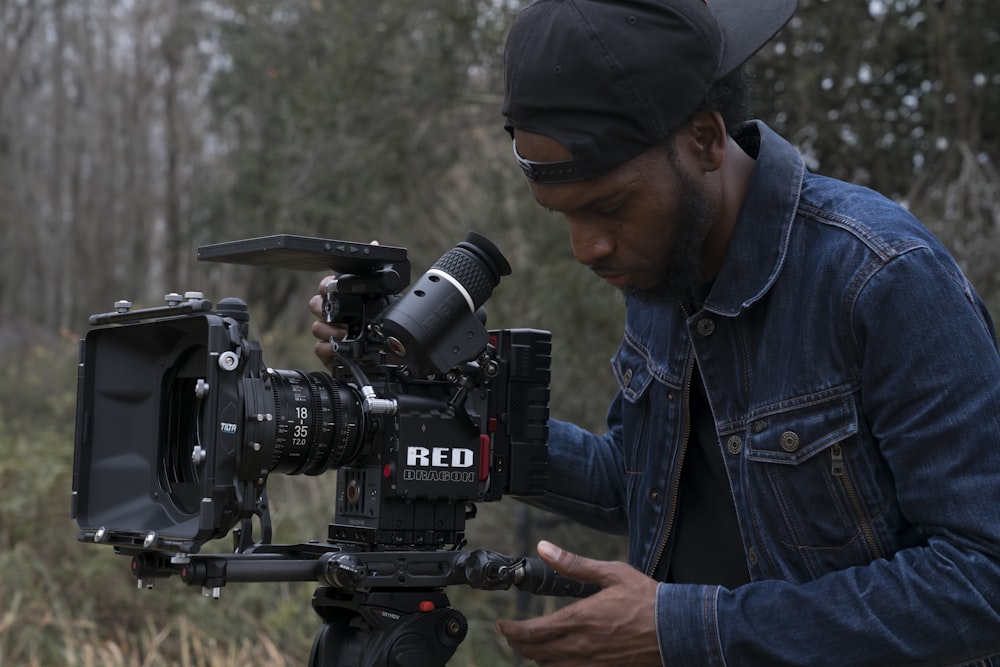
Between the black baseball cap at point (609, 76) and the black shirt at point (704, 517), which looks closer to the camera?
the black baseball cap at point (609, 76)

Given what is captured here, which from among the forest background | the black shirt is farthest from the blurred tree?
the black shirt

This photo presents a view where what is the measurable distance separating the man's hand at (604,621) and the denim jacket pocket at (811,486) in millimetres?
284

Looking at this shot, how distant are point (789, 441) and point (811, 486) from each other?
0.27 feet

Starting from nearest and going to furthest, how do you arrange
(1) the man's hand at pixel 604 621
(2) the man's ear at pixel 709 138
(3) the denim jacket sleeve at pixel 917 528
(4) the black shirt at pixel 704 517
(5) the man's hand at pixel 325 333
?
(3) the denim jacket sleeve at pixel 917 528 → (1) the man's hand at pixel 604 621 → (2) the man's ear at pixel 709 138 → (4) the black shirt at pixel 704 517 → (5) the man's hand at pixel 325 333

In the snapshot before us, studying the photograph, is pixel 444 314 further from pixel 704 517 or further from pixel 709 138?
pixel 704 517

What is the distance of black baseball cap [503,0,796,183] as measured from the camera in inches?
76.0

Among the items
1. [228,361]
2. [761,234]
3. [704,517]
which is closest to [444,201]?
[704,517]

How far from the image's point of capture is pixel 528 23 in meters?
2.04

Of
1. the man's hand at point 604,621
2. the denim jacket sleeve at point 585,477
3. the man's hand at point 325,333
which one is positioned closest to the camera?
the man's hand at point 604,621

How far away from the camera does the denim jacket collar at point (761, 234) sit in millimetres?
2092

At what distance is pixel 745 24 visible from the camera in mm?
2088

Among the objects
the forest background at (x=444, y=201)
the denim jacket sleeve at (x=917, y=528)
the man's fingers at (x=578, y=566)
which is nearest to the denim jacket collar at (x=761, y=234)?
the denim jacket sleeve at (x=917, y=528)

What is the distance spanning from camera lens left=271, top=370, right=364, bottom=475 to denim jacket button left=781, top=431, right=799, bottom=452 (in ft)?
2.45

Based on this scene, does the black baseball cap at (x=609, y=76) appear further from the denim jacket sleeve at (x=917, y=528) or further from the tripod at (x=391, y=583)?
the tripod at (x=391, y=583)
